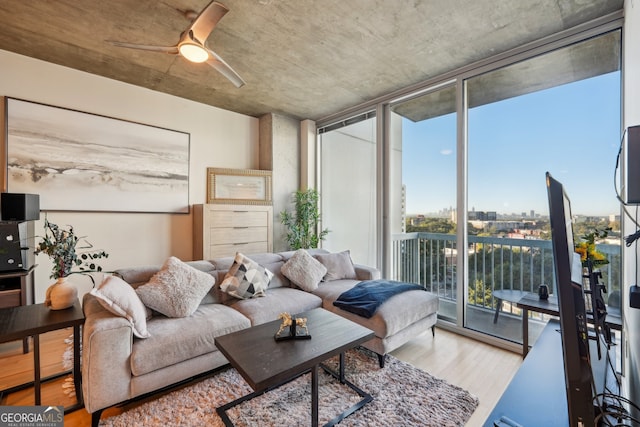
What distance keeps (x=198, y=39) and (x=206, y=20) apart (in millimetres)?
211

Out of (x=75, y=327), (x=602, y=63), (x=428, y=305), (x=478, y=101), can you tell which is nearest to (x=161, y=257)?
(x=75, y=327)

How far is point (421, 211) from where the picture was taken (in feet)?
11.3

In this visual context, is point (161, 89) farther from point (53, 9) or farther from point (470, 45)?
point (470, 45)

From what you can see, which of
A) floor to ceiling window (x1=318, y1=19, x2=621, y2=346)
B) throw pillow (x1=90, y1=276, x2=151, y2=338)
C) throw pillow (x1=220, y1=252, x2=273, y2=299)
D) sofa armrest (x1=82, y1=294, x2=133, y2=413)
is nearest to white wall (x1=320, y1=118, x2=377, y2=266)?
floor to ceiling window (x1=318, y1=19, x2=621, y2=346)

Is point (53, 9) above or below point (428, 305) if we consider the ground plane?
above

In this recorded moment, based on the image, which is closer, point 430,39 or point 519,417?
point 519,417

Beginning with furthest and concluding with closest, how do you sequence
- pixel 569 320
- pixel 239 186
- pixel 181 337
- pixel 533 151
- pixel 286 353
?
pixel 239 186 < pixel 533 151 < pixel 181 337 < pixel 286 353 < pixel 569 320

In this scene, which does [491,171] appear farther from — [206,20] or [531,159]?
[206,20]

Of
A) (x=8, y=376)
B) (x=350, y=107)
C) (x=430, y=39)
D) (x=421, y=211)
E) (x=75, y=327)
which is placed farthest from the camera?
(x=350, y=107)

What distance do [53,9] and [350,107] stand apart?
3.20 meters

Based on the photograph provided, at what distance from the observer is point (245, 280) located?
2.65 m

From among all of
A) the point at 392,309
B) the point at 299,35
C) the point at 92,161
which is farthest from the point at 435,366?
the point at 92,161

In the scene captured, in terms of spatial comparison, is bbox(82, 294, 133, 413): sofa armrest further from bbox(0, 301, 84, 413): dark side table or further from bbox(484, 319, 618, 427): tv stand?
bbox(484, 319, 618, 427): tv stand

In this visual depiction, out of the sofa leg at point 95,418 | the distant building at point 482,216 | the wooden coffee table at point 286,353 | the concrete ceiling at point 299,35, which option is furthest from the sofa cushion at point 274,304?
the concrete ceiling at point 299,35
